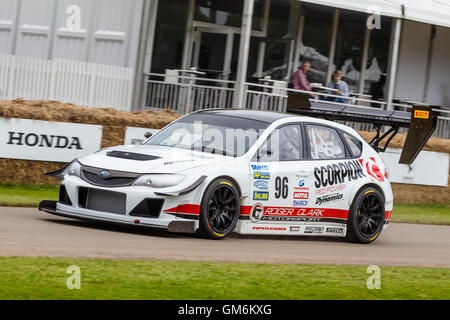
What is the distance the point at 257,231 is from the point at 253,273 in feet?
8.78

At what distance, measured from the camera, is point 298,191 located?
10852 mm

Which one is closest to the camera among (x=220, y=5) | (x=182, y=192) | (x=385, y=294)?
(x=385, y=294)

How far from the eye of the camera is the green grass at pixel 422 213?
16.3 meters

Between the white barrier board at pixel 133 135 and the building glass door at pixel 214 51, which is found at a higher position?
the building glass door at pixel 214 51

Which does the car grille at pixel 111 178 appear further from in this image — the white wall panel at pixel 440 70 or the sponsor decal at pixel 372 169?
the white wall panel at pixel 440 70

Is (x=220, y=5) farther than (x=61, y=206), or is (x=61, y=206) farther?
(x=220, y=5)

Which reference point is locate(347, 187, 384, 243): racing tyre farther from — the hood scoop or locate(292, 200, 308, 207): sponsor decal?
the hood scoop

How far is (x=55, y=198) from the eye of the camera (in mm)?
13883

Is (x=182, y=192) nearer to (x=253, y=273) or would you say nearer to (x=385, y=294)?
(x=253, y=273)

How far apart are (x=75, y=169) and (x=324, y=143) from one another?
130 inches

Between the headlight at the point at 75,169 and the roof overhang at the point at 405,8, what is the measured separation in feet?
39.8

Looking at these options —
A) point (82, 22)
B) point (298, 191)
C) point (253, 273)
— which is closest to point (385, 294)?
point (253, 273)

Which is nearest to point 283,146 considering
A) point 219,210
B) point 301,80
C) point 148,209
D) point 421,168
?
point 219,210

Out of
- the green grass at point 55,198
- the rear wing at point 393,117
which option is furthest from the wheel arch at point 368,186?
the green grass at point 55,198
